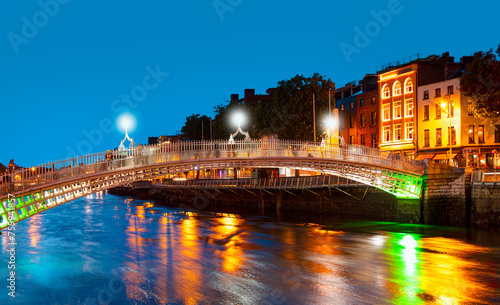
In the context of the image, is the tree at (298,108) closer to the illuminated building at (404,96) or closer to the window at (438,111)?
the illuminated building at (404,96)

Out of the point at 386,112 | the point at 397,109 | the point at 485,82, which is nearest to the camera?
the point at 485,82

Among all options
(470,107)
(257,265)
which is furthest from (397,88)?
(257,265)

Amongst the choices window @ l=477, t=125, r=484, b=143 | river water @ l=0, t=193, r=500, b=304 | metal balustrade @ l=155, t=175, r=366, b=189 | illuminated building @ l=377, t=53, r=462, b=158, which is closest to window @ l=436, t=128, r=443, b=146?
illuminated building @ l=377, t=53, r=462, b=158

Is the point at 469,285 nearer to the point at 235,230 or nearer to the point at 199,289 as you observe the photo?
the point at 199,289

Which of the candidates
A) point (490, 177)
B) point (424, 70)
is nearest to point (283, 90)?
point (424, 70)

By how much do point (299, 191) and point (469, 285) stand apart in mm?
36809

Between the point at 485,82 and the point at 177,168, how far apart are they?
28.8 meters

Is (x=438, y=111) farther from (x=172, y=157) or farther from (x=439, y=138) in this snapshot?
(x=172, y=157)

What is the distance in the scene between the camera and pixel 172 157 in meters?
36.4

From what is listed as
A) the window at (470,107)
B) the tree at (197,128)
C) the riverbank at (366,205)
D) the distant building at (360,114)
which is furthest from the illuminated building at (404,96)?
the tree at (197,128)

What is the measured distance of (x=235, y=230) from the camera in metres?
44.8

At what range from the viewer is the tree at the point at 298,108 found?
61656 millimetres

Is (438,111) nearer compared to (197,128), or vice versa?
(438,111)

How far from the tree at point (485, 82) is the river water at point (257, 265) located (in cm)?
1362
